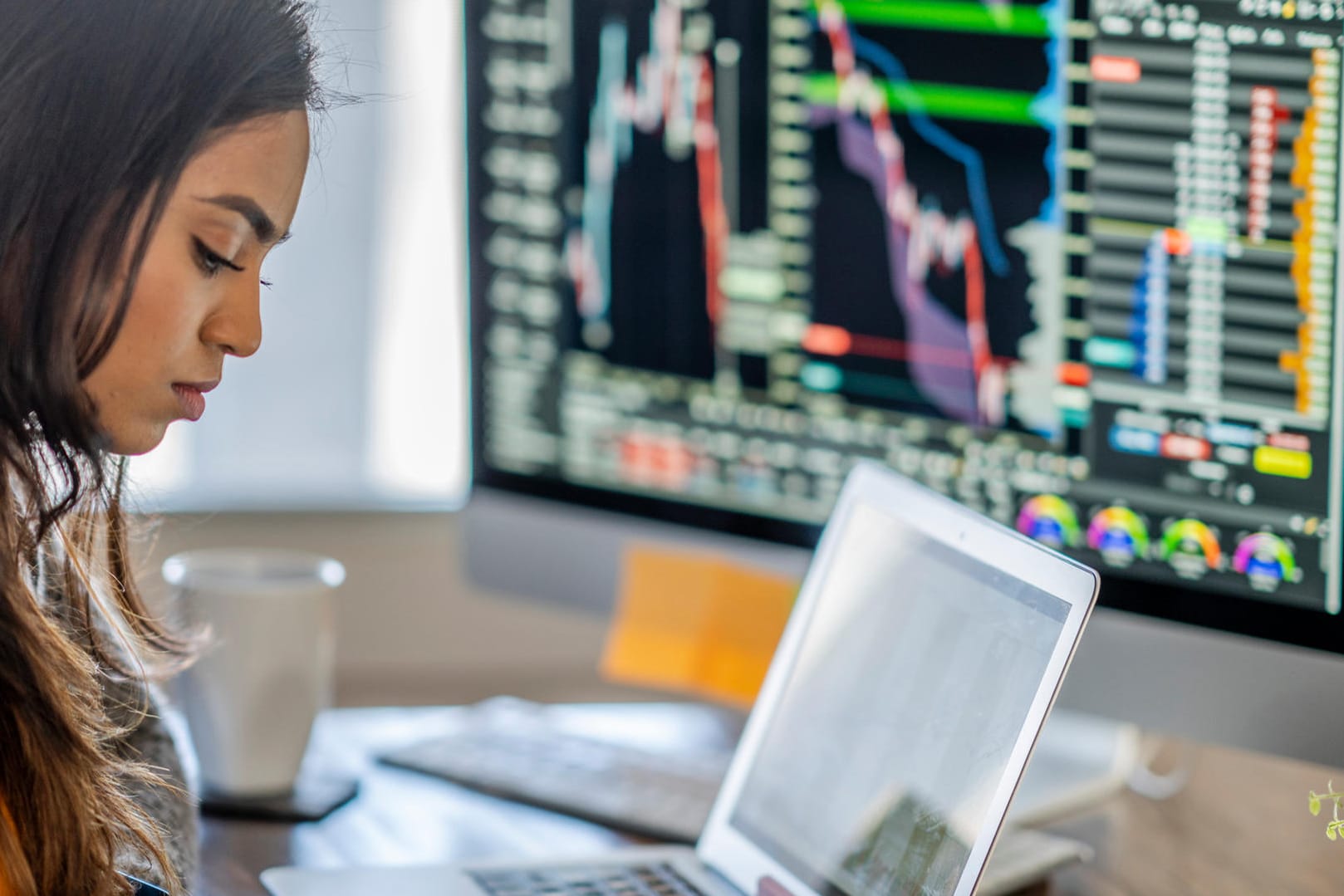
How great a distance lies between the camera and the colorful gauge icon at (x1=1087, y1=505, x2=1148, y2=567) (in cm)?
83

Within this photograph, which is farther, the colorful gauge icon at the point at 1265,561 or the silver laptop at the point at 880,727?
the colorful gauge icon at the point at 1265,561

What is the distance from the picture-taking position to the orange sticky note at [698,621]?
40.3 inches

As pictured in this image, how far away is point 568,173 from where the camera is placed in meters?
1.08

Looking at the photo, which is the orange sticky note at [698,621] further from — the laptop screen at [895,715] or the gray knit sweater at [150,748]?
the gray knit sweater at [150,748]

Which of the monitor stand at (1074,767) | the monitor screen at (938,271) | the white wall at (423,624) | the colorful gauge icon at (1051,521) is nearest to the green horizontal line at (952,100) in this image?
the monitor screen at (938,271)

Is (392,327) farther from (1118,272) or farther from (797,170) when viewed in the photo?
(1118,272)

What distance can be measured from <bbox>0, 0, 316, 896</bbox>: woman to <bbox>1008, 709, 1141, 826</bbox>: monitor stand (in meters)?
0.47

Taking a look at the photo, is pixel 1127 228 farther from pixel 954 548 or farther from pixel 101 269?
pixel 101 269

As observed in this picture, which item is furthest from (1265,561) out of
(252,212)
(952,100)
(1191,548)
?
(252,212)

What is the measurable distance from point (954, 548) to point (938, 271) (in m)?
0.25

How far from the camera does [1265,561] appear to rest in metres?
0.78

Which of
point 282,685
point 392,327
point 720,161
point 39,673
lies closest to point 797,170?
point 720,161

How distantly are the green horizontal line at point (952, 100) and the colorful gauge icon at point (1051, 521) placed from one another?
0.20m

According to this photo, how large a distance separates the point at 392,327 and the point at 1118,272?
1467 millimetres
